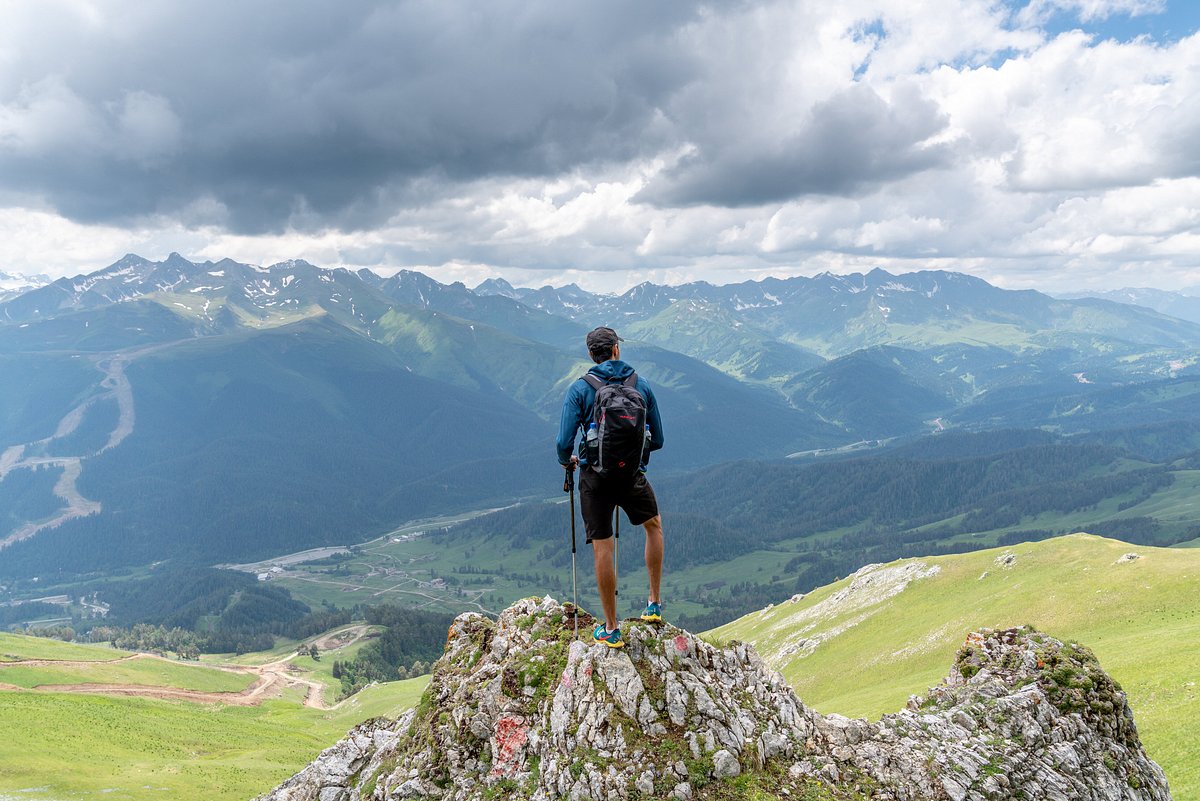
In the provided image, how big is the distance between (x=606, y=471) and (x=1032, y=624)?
70862 millimetres

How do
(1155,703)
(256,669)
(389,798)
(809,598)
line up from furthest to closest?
(256,669) → (809,598) → (1155,703) → (389,798)

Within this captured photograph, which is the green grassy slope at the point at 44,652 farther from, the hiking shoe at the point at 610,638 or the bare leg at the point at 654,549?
the bare leg at the point at 654,549

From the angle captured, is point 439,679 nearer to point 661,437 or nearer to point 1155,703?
point 661,437

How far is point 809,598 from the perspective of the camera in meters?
126

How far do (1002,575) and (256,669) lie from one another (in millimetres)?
160068

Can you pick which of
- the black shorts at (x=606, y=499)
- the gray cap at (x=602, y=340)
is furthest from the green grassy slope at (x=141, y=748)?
the gray cap at (x=602, y=340)

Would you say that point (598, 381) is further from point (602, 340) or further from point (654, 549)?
point (654, 549)

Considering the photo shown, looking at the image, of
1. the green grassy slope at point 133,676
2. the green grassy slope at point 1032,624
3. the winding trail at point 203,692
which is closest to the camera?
the green grassy slope at point 1032,624

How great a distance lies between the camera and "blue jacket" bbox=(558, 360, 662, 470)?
1561cm

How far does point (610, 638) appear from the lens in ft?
56.0

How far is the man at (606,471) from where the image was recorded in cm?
1558

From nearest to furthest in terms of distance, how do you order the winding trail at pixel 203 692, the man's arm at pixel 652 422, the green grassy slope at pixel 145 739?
the man's arm at pixel 652 422, the green grassy slope at pixel 145 739, the winding trail at pixel 203 692

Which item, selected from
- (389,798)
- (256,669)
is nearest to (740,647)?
(389,798)

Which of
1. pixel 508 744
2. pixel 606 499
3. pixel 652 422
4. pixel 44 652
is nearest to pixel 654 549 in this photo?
pixel 606 499
